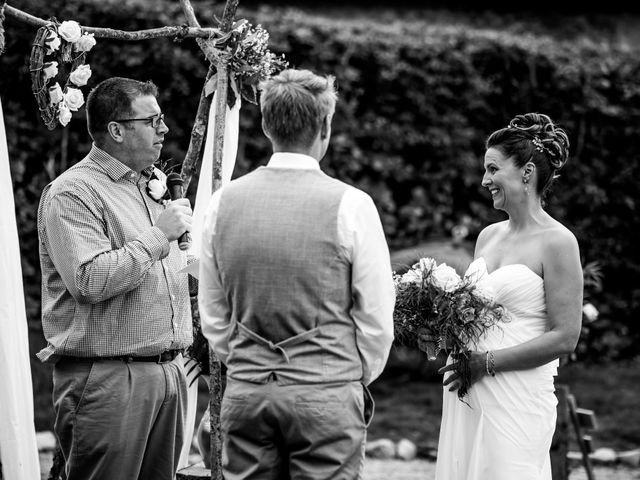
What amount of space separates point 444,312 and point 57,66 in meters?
2.21

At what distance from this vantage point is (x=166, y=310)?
13.1 feet

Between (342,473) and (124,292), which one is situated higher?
(124,292)

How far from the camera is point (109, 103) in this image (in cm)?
404

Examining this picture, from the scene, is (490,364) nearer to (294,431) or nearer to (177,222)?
(294,431)

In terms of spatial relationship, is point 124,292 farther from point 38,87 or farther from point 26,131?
point 26,131

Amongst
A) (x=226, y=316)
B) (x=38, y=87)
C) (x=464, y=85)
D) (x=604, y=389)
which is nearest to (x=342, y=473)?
(x=226, y=316)

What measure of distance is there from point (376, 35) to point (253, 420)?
681cm

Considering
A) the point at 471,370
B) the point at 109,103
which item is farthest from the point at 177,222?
the point at 471,370

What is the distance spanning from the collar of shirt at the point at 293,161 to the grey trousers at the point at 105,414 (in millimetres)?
1246

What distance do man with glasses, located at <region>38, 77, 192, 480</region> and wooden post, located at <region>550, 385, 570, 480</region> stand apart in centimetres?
282

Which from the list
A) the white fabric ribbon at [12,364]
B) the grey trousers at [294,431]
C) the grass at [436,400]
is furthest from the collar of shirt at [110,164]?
the grass at [436,400]

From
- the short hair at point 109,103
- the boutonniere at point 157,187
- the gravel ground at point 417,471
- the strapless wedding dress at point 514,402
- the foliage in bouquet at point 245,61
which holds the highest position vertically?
the foliage in bouquet at point 245,61

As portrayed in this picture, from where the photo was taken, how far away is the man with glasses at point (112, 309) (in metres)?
3.73

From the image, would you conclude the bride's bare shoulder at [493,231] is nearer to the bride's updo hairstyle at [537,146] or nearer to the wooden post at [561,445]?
the bride's updo hairstyle at [537,146]
